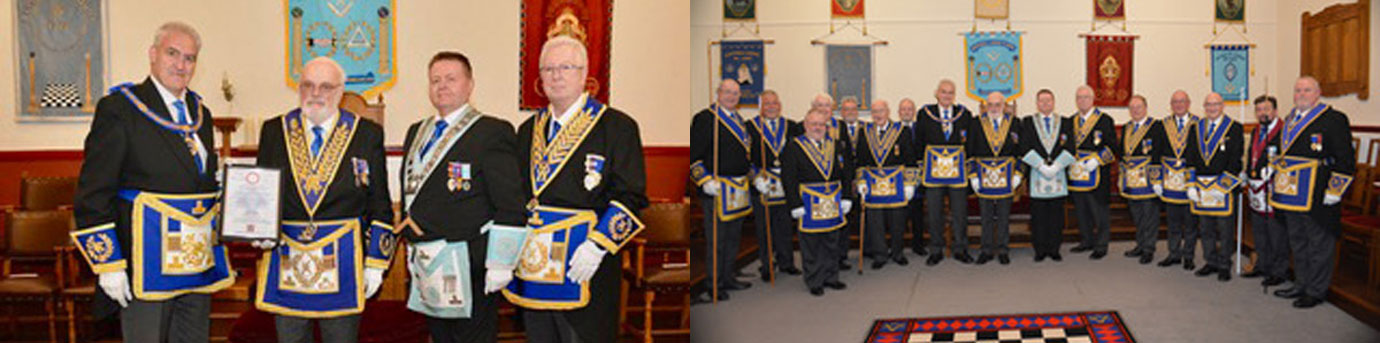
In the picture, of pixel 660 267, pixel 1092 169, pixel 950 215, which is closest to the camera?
pixel 660 267

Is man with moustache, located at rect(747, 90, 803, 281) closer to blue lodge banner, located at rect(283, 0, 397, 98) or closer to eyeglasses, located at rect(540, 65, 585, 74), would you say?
eyeglasses, located at rect(540, 65, 585, 74)

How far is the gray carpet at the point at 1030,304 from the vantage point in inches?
126

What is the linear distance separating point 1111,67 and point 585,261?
2.67 meters

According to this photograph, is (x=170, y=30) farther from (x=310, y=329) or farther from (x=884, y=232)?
(x=884, y=232)

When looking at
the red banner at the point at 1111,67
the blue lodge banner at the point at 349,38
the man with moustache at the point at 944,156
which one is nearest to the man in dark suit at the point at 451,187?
the red banner at the point at 1111,67

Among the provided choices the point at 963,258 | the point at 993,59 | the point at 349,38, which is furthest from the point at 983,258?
the point at 349,38

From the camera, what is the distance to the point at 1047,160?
17.3 feet

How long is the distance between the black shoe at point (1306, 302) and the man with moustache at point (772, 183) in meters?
2.03

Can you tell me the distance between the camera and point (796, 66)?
3348 mm

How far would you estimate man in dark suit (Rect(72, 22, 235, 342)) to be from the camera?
2.51 metres

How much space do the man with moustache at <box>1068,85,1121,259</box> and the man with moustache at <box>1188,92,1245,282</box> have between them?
49cm

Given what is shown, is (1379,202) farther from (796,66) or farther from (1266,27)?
(796,66)

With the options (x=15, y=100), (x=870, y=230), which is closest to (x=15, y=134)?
(x=15, y=100)

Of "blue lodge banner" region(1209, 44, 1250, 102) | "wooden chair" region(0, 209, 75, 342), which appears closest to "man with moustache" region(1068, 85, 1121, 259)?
"blue lodge banner" region(1209, 44, 1250, 102)
